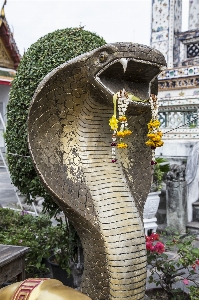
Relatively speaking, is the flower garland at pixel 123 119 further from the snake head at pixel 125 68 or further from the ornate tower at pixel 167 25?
the ornate tower at pixel 167 25

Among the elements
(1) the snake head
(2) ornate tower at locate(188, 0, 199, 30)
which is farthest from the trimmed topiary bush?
(2) ornate tower at locate(188, 0, 199, 30)

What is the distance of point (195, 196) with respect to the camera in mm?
5781

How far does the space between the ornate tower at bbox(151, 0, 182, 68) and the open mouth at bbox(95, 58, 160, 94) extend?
542 cm

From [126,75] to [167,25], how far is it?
5751 mm

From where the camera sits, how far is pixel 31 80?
3271 millimetres

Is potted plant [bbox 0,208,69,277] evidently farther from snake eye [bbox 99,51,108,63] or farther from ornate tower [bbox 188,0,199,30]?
ornate tower [bbox 188,0,199,30]

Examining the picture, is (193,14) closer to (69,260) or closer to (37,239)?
(37,239)

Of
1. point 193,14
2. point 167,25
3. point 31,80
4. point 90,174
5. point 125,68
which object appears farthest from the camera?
point 193,14

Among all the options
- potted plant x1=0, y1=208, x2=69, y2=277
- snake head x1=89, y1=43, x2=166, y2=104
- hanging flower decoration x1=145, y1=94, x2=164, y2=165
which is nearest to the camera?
snake head x1=89, y1=43, x2=166, y2=104

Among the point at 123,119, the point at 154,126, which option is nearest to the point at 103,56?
the point at 123,119

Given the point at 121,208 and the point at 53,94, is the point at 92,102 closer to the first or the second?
the point at 53,94

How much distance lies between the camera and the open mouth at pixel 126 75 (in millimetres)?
1854

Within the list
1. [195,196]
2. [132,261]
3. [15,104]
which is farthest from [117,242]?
[195,196]

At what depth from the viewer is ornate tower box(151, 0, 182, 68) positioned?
23.6 feet
